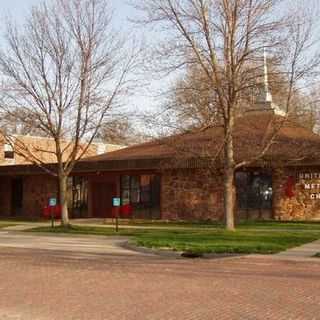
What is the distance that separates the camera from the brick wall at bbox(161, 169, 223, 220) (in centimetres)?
3091

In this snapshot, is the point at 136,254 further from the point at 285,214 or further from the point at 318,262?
the point at 285,214

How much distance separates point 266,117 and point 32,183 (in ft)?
51.5

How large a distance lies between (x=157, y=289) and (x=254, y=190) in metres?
19.9

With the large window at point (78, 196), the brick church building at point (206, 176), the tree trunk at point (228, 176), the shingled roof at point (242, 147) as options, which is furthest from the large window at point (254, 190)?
the large window at point (78, 196)

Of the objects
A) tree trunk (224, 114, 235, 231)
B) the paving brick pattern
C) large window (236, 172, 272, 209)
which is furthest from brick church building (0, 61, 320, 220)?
the paving brick pattern

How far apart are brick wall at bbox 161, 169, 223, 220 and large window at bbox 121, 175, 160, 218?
2.27ft

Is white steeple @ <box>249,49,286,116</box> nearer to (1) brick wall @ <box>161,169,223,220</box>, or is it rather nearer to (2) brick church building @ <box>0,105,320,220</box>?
(2) brick church building @ <box>0,105,320,220</box>

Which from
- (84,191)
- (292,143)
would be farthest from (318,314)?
(84,191)

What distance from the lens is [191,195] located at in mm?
31469

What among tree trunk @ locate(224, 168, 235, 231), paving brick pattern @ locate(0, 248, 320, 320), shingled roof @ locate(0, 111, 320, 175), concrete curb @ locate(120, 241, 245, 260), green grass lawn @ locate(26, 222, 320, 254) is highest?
shingled roof @ locate(0, 111, 320, 175)

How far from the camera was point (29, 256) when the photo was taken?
17797mm

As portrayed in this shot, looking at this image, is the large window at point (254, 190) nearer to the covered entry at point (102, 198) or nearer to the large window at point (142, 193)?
the large window at point (142, 193)

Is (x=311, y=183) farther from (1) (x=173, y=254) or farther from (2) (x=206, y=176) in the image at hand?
(1) (x=173, y=254)

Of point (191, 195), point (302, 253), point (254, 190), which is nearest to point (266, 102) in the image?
point (254, 190)
